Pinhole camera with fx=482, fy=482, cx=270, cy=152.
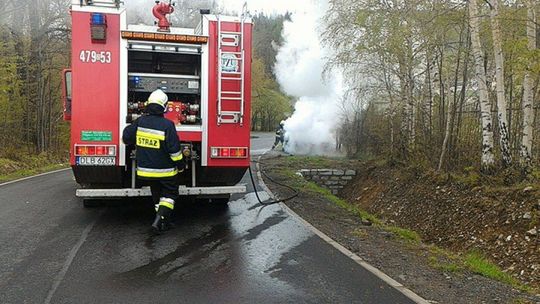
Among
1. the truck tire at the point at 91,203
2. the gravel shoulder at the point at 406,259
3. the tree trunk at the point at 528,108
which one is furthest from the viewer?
the tree trunk at the point at 528,108

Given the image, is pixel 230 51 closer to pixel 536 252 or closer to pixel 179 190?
pixel 179 190

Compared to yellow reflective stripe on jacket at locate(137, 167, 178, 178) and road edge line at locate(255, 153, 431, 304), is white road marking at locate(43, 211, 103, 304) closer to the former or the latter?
yellow reflective stripe on jacket at locate(137, 167, 178, 178)

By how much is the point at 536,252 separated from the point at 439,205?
3.42 m

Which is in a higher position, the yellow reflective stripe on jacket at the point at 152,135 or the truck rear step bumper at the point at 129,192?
the yellow reflective stripe on jacket at the point at 152,135

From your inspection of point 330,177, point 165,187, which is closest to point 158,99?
point 165,187

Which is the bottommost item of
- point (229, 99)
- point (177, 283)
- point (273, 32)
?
point (177, 283)

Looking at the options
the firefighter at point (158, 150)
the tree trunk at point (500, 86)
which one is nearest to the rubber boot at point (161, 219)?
the firefighter at point (158, 150)

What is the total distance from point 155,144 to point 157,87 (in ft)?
4.86

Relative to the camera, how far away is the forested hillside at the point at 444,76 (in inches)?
366

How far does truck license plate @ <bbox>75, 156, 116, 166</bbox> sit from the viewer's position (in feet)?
22.3

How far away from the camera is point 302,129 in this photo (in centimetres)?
2500

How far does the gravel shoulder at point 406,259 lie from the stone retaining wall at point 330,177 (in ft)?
18.0

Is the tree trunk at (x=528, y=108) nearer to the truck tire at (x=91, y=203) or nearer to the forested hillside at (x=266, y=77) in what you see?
the truck tire at (x=91, y=203)

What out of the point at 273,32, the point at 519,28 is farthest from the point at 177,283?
the point at 273,32
